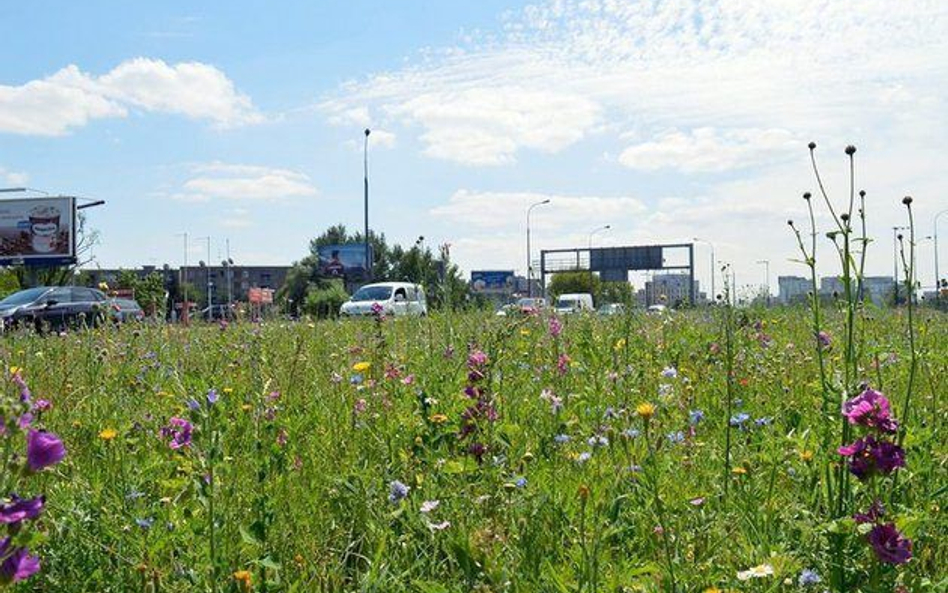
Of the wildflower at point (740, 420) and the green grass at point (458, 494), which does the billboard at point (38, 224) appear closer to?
the green grass at point (458, 494)

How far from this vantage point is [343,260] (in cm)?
6406

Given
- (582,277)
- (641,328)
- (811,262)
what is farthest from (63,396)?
(582,277)

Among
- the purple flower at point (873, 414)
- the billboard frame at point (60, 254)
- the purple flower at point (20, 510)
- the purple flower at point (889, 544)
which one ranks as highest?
the billboard frame at point (60, 254)

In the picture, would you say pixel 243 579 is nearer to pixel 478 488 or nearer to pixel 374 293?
pixel 478 488

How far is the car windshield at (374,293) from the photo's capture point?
24.5 m

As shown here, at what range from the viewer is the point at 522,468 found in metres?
2.63

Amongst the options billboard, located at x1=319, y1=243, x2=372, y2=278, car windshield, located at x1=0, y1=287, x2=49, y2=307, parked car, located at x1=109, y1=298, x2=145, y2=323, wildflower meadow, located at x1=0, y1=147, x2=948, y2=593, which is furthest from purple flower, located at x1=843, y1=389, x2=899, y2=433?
billboard, located at x1=319, y1=243, x2=372, y2=278

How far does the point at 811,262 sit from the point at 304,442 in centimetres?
180

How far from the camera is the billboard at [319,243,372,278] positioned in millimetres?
63750

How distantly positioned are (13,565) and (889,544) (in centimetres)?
137

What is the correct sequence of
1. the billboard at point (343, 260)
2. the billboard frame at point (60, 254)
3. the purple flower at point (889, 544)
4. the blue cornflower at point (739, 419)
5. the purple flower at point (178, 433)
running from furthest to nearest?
the billboard at point (343, 260) → the billboard frame at point (60, 254) → the blue cornflower at point (739, 419) → the purple flower at point (178, 433) → the purple flower at point (889, 544)

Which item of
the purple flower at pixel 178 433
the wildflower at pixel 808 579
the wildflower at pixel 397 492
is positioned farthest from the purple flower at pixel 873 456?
the purple flower at pixel 178 433

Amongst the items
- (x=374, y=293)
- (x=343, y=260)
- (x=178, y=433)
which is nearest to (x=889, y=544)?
(x=178, y=433)

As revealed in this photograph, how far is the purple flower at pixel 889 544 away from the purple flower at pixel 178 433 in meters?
1.51
